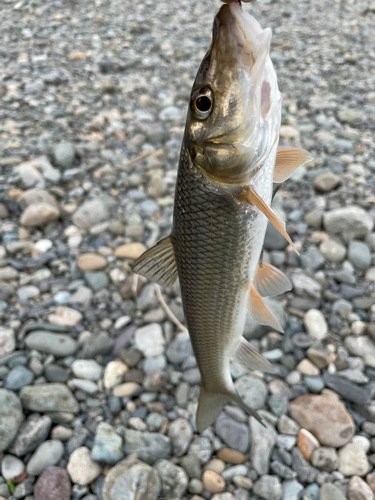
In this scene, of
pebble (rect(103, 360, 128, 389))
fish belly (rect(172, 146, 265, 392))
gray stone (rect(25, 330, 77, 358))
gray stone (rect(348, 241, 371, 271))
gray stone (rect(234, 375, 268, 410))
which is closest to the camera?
fish belly (rect(172, 146, 265, 392))

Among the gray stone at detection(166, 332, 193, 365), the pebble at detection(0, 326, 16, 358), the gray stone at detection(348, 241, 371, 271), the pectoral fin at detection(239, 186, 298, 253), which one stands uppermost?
the pectoral fin at detection(239, 186, 298, 253)

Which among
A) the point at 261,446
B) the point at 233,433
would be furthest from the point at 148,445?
the point at 261,446

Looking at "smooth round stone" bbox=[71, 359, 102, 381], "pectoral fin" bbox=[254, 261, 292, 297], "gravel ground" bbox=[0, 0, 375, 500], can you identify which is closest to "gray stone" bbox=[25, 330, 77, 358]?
"gravel ground" bbox=[0, 0, 375, 500]

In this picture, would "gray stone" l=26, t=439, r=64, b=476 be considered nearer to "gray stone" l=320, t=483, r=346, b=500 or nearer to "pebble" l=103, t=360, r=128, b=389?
"pebble" l=103, t=360, r=128, b=389

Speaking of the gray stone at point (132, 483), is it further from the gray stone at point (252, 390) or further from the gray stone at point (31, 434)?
the gray stone at point (252, 390)

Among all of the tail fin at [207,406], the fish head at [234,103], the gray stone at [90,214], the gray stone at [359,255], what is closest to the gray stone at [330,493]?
the tail fin at [207,406]

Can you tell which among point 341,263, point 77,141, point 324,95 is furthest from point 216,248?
point 324,95

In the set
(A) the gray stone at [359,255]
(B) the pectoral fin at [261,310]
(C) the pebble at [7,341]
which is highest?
(B) the pectoral fin at [261,310]

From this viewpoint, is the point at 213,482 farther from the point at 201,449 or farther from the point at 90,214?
the point at 90,214
